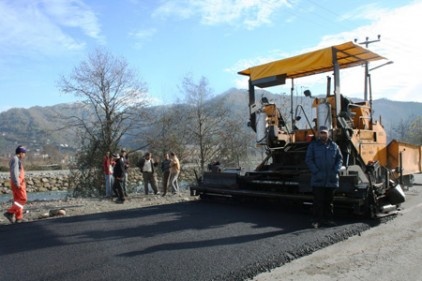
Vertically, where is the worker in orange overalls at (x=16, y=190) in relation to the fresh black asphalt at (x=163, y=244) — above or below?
above

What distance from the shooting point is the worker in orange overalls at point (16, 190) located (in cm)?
838

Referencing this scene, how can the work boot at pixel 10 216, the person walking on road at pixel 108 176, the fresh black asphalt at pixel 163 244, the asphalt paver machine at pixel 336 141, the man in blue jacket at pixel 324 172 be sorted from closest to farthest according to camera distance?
1. the fresh black asphalt at pixel 163 244
2. the man in blue jacket at pixel 324 172
3. the asphalt paver machine at pixel 336 141
4. the work boot at pixel 10 216
5. the person walking on road at pixel 108 176

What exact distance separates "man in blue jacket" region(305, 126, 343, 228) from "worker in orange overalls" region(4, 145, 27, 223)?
5620 mm

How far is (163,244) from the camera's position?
583 cm

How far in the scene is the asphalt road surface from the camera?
15.5 feet

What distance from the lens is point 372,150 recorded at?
905 cm

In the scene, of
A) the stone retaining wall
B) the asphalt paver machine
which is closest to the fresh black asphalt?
the asphalt paver machine

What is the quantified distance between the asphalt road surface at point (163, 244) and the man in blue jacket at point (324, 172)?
32cm

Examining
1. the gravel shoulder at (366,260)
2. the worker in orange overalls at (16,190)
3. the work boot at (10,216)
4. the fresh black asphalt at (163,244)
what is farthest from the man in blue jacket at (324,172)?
the work boot at (10,216)

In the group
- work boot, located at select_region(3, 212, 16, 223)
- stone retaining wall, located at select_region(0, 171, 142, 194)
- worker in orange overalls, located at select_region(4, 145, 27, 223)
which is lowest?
stone retaining wall, located at select_region(0, 171, 142, 194)

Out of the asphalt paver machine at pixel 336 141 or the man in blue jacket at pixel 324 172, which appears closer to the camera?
the man in blue jacket at pixel 324 172

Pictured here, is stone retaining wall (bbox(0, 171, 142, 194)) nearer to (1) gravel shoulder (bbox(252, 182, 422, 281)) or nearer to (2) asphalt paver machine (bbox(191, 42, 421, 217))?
(2) asphalt paver machine (bbox(191, 42, 421, 217))

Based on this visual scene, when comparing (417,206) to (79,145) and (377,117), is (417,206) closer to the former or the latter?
(377,117)

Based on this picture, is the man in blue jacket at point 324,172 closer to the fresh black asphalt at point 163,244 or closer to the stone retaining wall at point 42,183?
the fresh black asphalt at point 163,244
